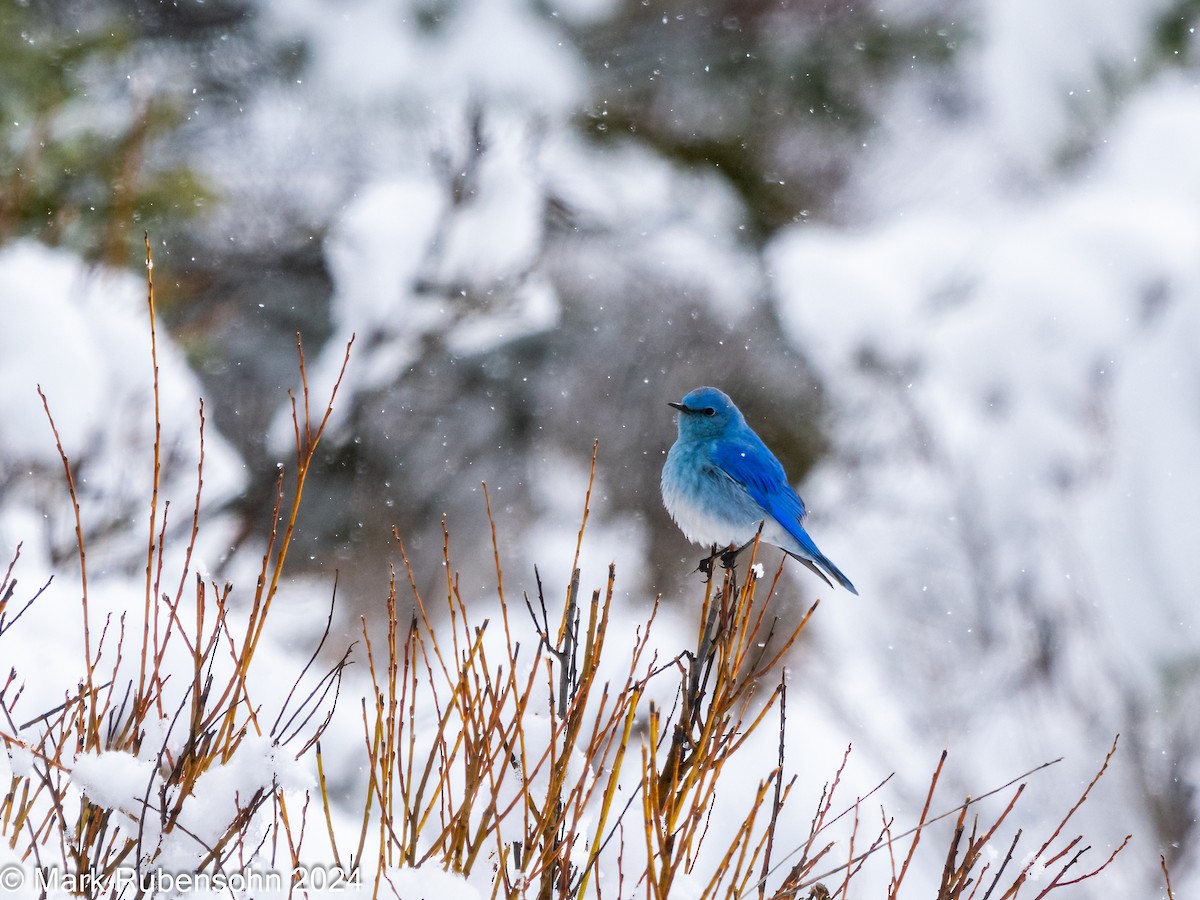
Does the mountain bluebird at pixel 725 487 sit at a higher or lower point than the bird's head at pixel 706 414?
lower

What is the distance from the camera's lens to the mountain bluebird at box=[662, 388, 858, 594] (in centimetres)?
333

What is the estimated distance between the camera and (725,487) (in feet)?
10.9

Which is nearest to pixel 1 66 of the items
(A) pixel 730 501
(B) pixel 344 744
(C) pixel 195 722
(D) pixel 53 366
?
(D) pixel 53 366

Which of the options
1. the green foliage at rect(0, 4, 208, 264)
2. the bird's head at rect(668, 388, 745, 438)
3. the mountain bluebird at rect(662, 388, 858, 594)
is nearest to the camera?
the mountain bluebird at rect(662, 388, 858, 594)

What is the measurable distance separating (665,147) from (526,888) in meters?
9.24

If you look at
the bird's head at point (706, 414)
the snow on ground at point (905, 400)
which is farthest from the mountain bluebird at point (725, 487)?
the snow on ground at point (905, 400)

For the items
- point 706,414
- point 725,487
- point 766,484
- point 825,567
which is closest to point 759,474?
point 766,484

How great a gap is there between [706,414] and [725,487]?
312mm

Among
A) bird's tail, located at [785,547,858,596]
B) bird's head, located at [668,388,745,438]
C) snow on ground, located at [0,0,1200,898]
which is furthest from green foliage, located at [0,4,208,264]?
bird's tail, located at [785,547,858,596]

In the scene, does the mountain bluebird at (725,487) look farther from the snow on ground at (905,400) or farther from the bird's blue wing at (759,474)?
the snow on ground at (905,400)

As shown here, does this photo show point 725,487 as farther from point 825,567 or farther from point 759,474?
point 825,567

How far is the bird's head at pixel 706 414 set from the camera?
347cm

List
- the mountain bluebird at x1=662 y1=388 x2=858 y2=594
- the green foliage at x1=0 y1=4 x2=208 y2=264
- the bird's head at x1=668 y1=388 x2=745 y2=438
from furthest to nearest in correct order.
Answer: the green foliage at x1=0 y1=4 x2=208 y2=264, the bird's head at x1=668 y1=388 x2=745 y2=438, the mountain bluebird at x1=662 y1=388 x2=858 y2=594

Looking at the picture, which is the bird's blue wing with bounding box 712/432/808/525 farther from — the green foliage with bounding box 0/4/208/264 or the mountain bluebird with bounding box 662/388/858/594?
the green foliage with bounding box 0/4/208/264
